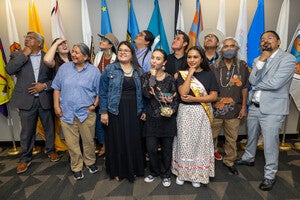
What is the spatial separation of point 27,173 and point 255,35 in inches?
146

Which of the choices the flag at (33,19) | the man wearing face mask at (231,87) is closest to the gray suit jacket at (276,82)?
the man wearing face mask at (231,87)

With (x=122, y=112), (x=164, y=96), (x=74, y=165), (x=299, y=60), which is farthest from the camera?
(x=299, y=60)

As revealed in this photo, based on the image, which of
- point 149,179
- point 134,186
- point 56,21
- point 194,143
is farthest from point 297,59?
point 56,21

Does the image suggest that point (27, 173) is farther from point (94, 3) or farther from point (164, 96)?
point (94, 3)

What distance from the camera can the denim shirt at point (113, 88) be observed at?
8.06 ft

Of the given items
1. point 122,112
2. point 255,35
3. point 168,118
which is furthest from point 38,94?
point 255,35

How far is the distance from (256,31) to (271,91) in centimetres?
136

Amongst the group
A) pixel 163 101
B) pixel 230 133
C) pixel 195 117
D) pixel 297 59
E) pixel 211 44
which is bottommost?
pixel 230 133

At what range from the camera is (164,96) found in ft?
7.72

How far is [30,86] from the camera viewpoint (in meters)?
2.95

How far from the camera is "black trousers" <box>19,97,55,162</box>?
3.02 meters

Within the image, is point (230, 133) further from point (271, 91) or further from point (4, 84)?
point (4, 84)

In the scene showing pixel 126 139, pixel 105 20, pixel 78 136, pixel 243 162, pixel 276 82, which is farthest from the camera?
pixel 105 20

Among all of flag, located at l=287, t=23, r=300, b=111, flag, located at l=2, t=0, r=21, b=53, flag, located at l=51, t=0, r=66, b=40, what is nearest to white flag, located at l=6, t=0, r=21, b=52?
flag, located at l=2, t=0, r=21, b=53
